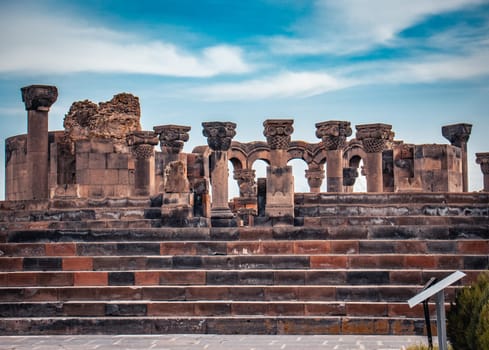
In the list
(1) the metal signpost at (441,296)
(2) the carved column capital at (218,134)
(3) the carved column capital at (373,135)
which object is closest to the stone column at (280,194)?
(2) the carved column capital at (218,134)

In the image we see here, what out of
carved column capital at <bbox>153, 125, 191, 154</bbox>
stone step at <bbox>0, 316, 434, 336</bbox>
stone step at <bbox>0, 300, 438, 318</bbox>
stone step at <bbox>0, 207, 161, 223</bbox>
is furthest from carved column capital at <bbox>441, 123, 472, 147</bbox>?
stone step at <bbox>0, 316, 434, 336</bbox>

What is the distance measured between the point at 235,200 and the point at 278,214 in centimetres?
649

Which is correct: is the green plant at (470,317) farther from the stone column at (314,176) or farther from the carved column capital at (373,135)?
the stone column at (314,176)

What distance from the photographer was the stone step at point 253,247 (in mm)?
14430

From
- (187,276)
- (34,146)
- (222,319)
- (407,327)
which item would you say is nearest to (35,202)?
(34,146)

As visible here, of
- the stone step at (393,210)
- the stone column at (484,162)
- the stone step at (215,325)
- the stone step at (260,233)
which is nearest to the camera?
the stone step at (215,325)

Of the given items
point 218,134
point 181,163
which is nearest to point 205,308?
point 181,163

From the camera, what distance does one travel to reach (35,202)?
1911 centimetres

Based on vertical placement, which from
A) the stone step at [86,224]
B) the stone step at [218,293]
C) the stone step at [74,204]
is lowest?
the stone step at [218,293]

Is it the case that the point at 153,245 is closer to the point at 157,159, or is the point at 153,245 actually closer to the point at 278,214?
the point at 278,214

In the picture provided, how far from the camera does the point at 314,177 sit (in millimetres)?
38125

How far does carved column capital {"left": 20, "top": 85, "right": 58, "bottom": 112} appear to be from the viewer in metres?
21.5

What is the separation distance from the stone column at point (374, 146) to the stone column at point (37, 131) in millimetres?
7609

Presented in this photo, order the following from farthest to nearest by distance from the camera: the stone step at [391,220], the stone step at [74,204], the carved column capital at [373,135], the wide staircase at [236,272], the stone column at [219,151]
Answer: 1. the carved column capital at [373,135]
2. the stone column at [219,151]
3. the stone step at [74,204]
4. the stone step at [391,220]
5. the wide staircase at [236,272]
